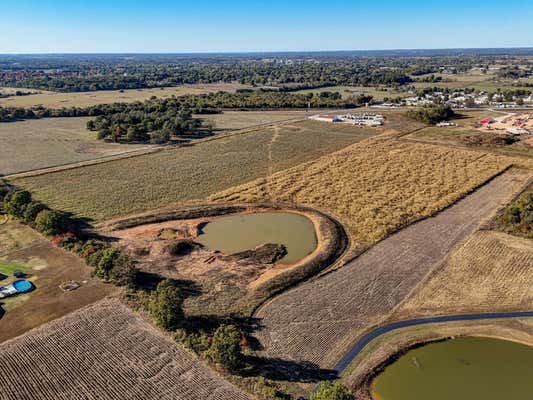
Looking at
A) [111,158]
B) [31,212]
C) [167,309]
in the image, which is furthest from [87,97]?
[167,309]

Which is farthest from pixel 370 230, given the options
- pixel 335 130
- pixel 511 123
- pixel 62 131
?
pixel 62 131

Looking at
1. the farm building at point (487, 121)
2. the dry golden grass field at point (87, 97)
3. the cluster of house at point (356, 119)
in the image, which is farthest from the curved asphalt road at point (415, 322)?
the dry golden grass field at point (87, 97)

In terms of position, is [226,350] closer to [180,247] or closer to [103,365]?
[103,365]

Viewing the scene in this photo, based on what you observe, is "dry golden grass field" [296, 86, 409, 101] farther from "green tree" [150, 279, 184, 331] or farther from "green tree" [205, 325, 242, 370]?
"green tree" [205, 325, 242, 370]

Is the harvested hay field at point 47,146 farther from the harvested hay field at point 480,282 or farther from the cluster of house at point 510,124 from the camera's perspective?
the cluster of house at point 510,124

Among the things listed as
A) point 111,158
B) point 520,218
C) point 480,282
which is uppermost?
point 111,158

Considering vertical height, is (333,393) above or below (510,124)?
below

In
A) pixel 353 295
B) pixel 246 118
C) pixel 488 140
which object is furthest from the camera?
pixel 246 118
